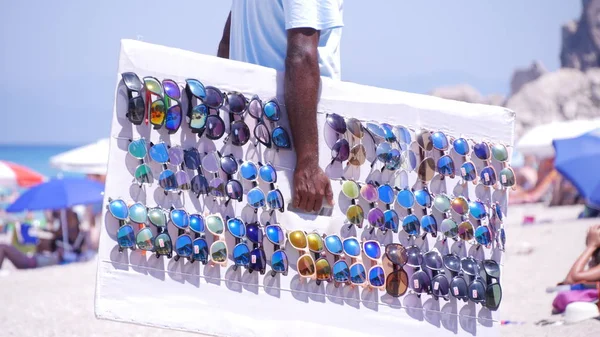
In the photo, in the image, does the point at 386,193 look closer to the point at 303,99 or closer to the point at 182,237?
the point at 303,99

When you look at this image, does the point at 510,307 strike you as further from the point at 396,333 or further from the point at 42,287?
the point at 42,287

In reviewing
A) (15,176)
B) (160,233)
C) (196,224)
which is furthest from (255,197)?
(15,176)

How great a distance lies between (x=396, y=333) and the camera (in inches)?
92.8

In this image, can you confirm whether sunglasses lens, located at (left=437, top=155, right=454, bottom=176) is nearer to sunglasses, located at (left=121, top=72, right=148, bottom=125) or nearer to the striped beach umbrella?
sunglasses, located at (left=121, top=72, right=148, bottom=125)

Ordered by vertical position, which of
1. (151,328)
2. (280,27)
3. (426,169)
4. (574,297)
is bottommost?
(151,328)

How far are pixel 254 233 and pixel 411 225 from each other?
527 millimetres

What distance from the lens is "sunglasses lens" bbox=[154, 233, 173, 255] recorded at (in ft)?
6.94

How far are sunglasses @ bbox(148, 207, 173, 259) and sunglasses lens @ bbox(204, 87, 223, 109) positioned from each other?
33 centimetres

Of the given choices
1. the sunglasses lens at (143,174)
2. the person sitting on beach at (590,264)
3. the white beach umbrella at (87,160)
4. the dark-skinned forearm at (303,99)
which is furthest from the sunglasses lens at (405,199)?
the white beach umbrella at (87,160)

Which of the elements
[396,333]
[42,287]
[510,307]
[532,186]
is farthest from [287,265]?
[532,186]

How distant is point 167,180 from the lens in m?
2.13

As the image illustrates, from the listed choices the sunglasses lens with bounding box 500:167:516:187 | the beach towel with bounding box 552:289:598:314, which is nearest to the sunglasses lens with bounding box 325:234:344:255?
the sunglasses lens with bounding box 500:167:516:187

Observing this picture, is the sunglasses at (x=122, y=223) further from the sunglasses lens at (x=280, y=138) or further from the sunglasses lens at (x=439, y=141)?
the sunglasses lens at (x=439, y=141)

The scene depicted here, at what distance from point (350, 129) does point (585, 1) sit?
49.0 meters
